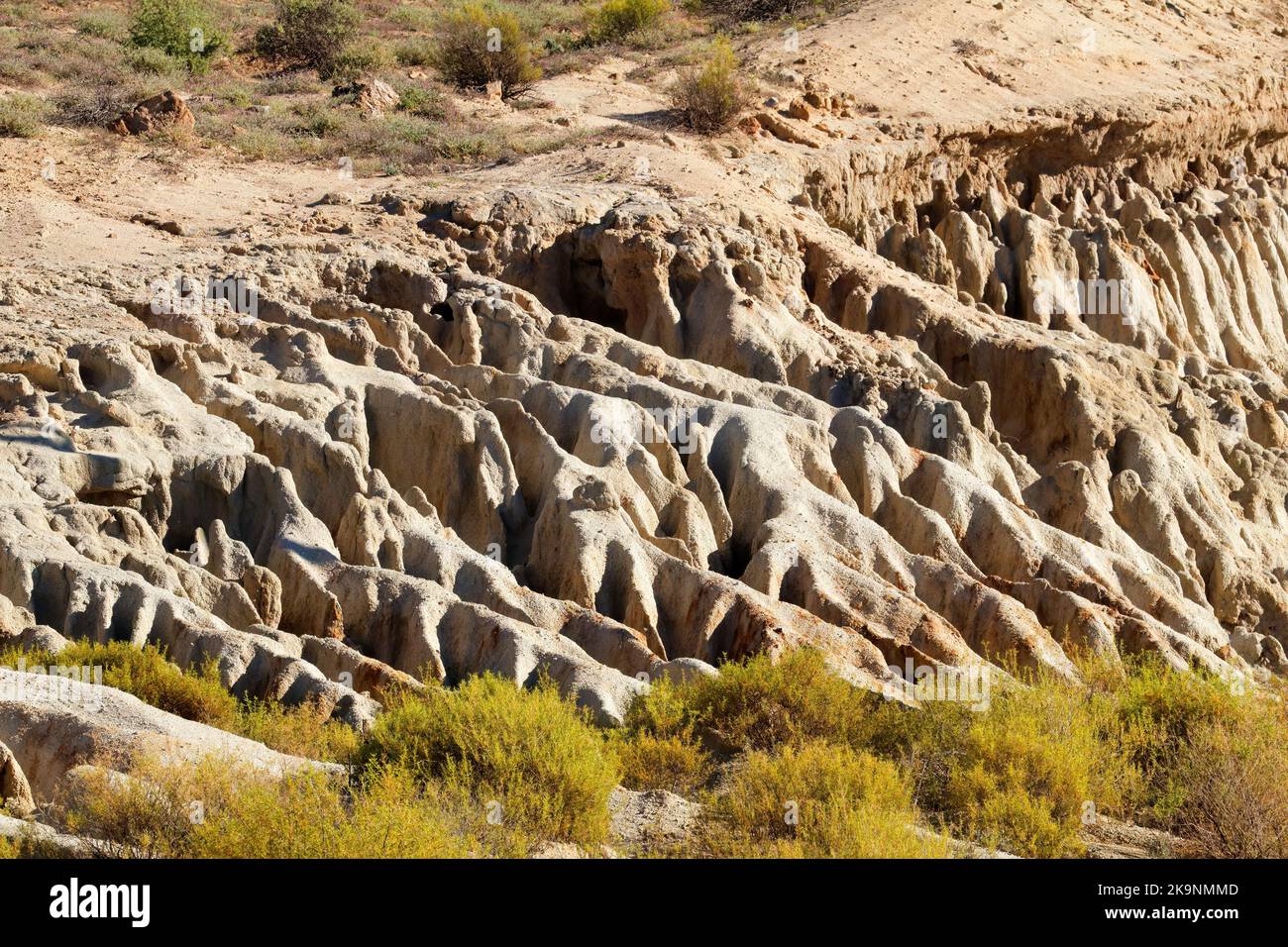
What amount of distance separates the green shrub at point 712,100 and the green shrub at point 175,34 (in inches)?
429

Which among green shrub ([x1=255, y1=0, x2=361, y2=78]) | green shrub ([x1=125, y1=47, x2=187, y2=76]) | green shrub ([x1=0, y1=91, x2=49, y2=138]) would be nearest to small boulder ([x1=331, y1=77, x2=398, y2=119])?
green shrub ([x1=255, y1=0, x2=361, y2=78])

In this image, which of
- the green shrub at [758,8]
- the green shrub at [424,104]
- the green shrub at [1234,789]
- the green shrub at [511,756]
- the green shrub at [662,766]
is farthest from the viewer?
the green shrub at [758,8]

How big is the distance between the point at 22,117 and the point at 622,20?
1696 centimetres

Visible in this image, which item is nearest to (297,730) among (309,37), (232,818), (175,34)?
(232,818)

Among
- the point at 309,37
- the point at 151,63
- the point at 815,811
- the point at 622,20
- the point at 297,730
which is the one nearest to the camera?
the point at 815,811

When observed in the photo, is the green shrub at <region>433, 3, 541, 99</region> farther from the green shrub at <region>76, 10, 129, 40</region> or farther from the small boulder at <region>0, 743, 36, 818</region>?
the small boulder at <region>0, 743, 36, 818</region>

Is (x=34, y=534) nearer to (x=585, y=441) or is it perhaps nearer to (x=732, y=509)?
(x=585, y=441)

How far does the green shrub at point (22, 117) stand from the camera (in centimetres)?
2872

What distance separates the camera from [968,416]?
24328 millimetres

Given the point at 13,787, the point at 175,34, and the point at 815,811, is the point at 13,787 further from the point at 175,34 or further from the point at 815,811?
the point at 175,34

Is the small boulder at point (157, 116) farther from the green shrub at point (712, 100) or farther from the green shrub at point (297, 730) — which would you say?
the green shrub at point (297, 730)

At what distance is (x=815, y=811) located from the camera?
12352mm

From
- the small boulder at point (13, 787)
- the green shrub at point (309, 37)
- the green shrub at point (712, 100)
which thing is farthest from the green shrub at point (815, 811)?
the green shrub at point (309, 37)

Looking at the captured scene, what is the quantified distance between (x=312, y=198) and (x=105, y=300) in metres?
6.50
